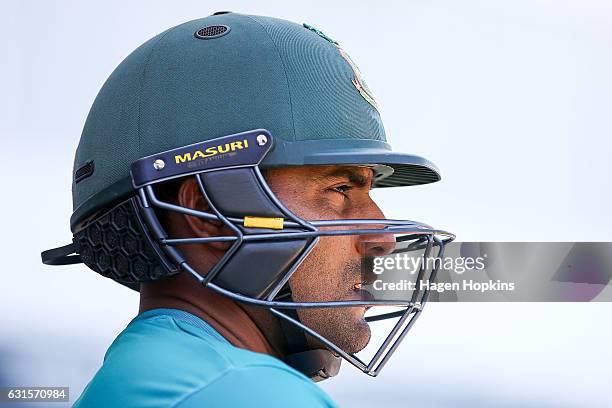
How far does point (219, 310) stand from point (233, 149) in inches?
10.1

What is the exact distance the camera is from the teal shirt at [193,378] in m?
1.21

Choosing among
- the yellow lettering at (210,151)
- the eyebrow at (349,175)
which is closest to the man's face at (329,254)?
the eyebrow at (349,175)

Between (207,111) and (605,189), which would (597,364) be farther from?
(207,111)

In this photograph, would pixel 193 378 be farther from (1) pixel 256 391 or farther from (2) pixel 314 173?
(2) pixel 314 173

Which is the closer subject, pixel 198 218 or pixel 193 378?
pixel 193 378

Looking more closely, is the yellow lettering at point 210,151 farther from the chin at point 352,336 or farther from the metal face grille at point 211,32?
the chin at point 352,336

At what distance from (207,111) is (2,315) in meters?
1.25

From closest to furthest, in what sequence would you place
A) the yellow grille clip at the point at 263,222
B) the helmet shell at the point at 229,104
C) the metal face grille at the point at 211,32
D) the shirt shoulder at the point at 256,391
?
the shirt shoulder at the point at 256,391 < the yellow grille clip at the point at 263,222 < the helmet shell at the point at 229,104 < the metal face grille at the point at 211,32

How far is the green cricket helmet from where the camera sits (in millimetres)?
1535

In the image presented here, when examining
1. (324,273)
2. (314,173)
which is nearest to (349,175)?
(314,173)

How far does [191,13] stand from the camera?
2771 millimetres

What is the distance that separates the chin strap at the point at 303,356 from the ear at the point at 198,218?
0.14 m

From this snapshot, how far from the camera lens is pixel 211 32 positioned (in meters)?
1.75

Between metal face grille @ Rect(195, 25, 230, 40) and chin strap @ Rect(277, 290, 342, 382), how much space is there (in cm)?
47
